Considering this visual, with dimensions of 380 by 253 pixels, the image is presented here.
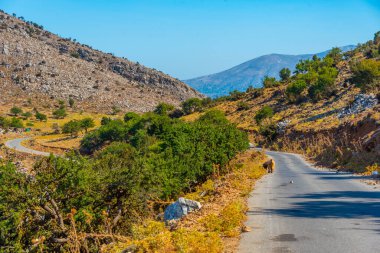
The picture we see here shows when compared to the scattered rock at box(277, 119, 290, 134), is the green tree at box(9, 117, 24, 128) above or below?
above

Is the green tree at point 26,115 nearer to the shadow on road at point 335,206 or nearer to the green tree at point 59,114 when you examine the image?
the green tree at point 59,114

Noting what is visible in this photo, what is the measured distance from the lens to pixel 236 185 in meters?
17.0

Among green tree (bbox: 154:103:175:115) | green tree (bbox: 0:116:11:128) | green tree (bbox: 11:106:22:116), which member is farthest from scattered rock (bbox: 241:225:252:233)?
green tree (bbox: 11:106:22:116)

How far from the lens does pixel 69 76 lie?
13812 cm

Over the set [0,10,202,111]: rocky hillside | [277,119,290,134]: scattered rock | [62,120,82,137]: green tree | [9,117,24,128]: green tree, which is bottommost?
[277,119,290,134]: scattered rock

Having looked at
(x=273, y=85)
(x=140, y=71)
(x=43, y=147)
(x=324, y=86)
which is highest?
(x=140, y=71)

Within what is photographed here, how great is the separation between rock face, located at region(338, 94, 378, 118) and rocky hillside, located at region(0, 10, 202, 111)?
84.7 meters

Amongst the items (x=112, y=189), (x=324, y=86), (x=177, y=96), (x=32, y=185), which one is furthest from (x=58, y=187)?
(x=177, y=96)

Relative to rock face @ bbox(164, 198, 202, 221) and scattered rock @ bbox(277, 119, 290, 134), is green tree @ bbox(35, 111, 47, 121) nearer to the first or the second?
scattered rock @ bbox(277, 119, 290, 134)

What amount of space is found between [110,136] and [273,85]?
5112 centimetres

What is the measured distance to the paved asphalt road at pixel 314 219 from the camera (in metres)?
8.12

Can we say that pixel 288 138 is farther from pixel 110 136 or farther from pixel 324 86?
pixel 110 136

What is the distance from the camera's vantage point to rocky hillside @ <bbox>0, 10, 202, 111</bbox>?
12469cm

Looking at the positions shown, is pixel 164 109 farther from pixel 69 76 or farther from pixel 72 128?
pixel 69 76
